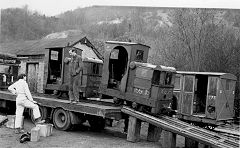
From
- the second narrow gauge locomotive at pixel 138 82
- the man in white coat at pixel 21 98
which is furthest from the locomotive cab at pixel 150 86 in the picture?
the man in white coat at pixel 21 98

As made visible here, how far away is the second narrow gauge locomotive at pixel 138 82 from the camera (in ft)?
29.3

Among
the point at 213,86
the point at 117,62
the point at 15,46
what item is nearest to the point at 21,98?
the point at 117,62

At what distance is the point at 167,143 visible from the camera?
8070 mm

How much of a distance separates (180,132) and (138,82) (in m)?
2.19

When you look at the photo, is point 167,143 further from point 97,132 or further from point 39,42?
point 39,42

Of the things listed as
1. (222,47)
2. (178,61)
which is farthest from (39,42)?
(222,47)

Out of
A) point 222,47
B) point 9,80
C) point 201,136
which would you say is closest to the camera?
point 201,136

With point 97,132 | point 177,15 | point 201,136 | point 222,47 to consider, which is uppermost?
point 177,15

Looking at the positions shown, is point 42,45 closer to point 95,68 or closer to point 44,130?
point 95,68

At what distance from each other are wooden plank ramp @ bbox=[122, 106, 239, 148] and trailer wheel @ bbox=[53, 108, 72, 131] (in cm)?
191

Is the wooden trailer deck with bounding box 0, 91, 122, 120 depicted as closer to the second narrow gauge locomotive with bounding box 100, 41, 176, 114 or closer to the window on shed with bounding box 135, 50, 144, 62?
the second narrow gauge locomotive with bounding box 100, 41, 176, 114

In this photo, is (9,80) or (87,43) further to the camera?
(87,43)

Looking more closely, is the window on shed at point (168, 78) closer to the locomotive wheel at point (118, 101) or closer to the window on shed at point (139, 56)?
the window on shed at point (139, 56)

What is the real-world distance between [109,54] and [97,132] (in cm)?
278
